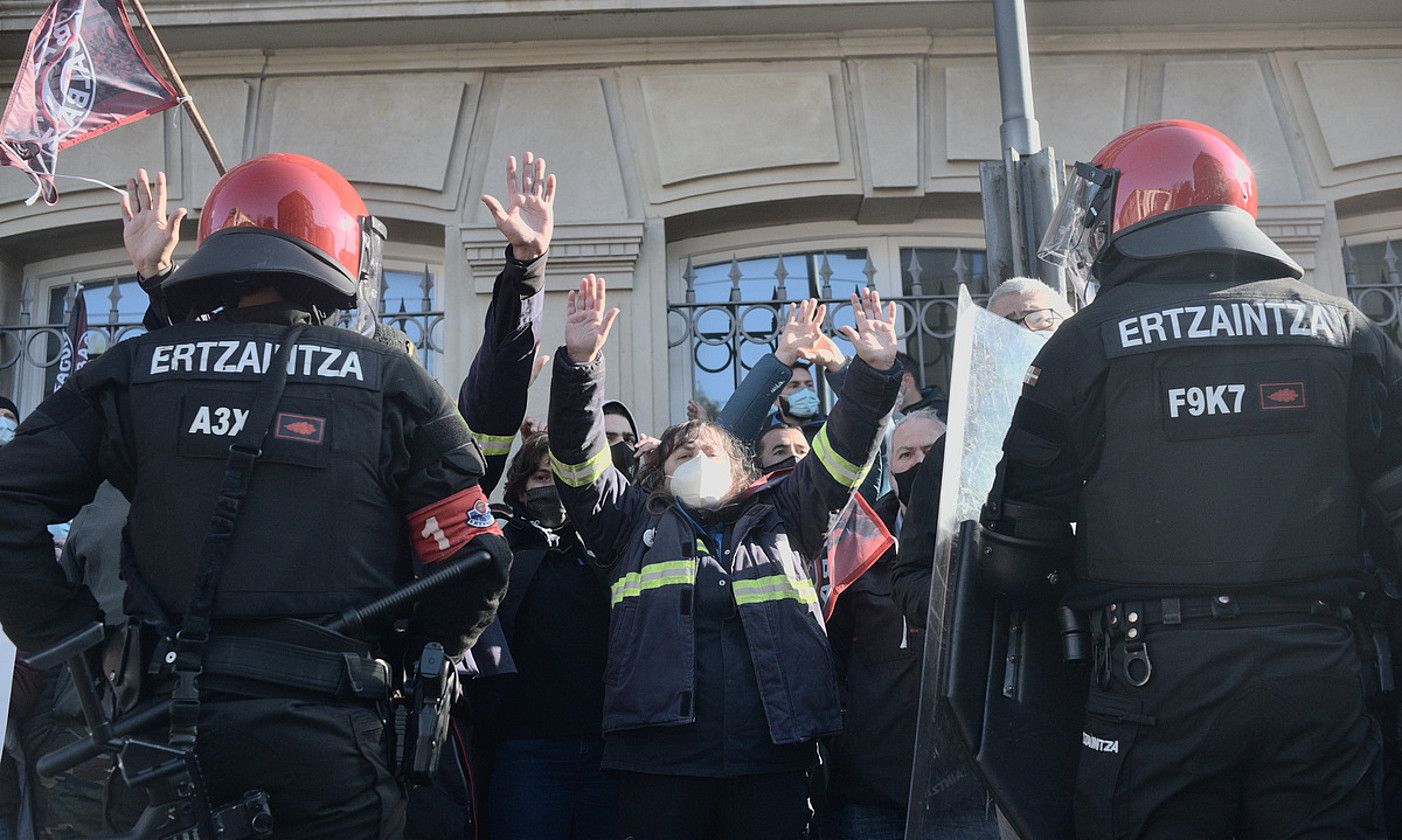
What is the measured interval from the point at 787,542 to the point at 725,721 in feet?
1.83

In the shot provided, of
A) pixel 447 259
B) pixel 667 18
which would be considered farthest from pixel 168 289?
pixel 667 18

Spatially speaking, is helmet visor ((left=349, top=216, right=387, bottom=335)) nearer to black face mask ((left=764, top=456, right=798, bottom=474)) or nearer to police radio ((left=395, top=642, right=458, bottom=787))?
police radio ((left=395, top=642, right=458, bottom=787))

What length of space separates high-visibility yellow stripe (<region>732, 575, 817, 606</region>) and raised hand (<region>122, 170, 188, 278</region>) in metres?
1.82

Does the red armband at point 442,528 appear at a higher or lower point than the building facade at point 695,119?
lower

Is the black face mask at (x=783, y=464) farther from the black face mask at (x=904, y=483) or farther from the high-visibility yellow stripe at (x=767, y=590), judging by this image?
the high-visibility yellow stripe at (x=767, y=590)

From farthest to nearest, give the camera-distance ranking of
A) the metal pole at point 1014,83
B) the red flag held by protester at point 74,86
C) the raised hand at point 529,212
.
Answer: the red flag held by protester at point 74,86, the metal pole at point 1014,83, the raised hand at point 529,212

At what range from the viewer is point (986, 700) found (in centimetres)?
300

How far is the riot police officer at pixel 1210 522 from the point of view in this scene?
257cm

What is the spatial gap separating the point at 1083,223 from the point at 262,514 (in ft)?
6.69

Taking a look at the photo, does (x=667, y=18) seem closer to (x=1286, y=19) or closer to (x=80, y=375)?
(x=1286, y=19)

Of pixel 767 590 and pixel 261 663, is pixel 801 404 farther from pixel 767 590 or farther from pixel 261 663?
pixel 261 663

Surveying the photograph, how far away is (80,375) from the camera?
9.07ft

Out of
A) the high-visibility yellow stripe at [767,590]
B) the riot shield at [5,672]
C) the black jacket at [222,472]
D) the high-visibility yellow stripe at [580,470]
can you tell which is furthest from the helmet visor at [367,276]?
the riot shield at [5,672]

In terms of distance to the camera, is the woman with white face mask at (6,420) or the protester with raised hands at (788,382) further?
the woman with white face mask at (6,420)
